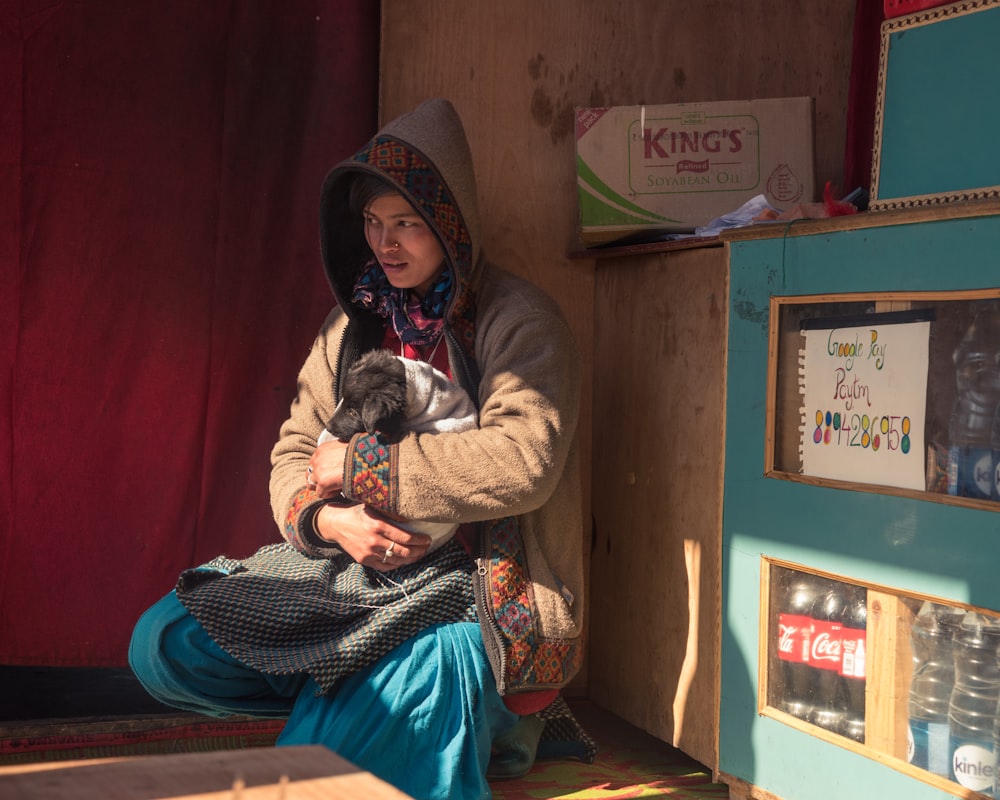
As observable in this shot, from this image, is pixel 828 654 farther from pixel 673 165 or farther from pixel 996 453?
pixel 673 165

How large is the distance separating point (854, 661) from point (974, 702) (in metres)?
0.28

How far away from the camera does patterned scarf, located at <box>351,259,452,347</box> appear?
2.62 meters

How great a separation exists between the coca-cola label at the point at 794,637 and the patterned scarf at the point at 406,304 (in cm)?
102

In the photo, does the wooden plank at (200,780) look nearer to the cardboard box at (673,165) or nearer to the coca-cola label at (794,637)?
the coca-cola label at (794,637)

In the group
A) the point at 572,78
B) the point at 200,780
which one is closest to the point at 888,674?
the point at 200,780

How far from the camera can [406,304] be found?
8.74 feet

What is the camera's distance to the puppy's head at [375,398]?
7.71 feet

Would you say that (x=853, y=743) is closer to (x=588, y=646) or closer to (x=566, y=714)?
(x=566, y=714)

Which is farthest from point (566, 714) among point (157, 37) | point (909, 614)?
point (157, 37)

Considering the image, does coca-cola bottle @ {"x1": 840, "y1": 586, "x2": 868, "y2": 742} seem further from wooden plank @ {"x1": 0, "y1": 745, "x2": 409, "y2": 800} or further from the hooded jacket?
wooden plank @ {"x1": 0, "y1": 745, "x2": 409, "y2": 800}

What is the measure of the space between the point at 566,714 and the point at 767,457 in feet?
2.97

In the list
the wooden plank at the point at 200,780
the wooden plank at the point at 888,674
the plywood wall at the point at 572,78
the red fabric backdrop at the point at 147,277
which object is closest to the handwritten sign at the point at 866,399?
the wooden plank at the point at 888,674

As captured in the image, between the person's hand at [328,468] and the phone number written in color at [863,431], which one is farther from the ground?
the phone number written in color at [863,431]

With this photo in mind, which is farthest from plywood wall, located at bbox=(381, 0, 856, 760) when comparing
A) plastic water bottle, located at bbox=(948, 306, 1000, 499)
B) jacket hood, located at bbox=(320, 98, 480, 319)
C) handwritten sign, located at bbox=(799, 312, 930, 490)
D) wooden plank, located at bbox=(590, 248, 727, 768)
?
plastic water bottle, located at bbox=(948, 306, 1000, 499)
